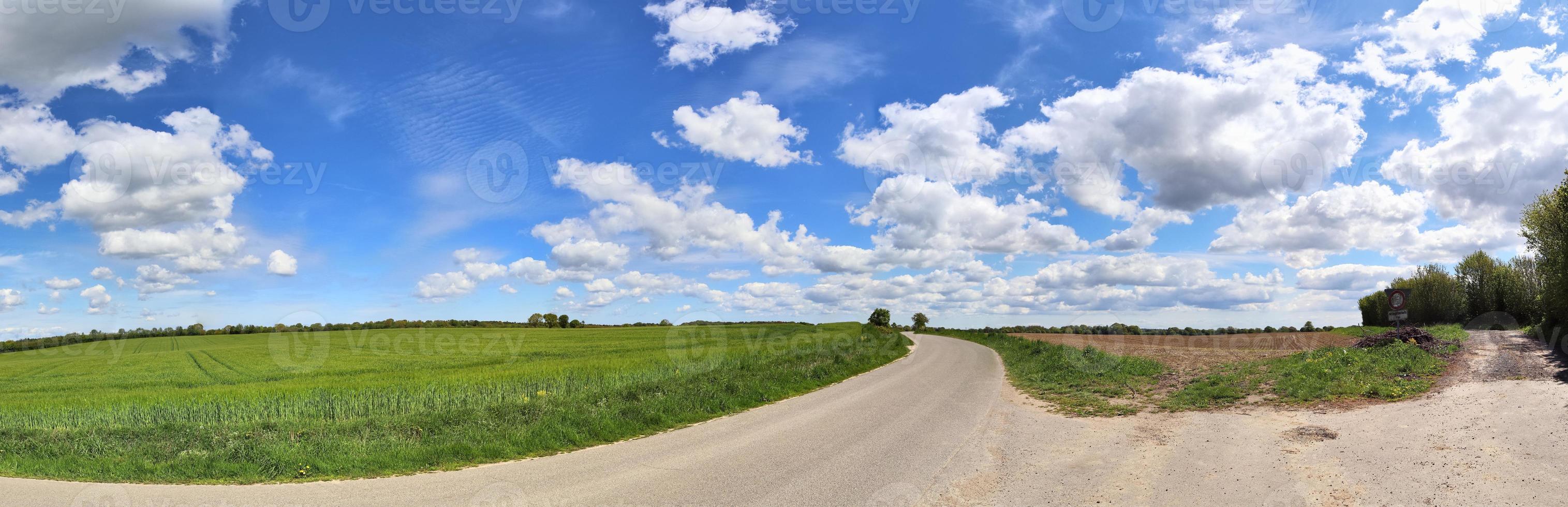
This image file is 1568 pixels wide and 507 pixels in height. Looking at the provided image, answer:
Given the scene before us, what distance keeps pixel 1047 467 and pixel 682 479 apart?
5.24 metres

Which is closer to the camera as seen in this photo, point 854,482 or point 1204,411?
point 854,482

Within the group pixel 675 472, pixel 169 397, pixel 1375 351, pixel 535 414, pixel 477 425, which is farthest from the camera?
pixel 1375 351

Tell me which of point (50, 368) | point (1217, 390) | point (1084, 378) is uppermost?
point (1217, 390)

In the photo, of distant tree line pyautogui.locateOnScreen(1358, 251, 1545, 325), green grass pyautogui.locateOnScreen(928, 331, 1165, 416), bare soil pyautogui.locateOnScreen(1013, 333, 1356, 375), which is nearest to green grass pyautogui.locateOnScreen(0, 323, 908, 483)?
green grass pyautogui.locateOnScreen(928, 331, 1165, 416)

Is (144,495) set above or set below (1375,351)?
below

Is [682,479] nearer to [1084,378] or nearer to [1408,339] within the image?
[1084,378]

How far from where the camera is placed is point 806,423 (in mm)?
13609

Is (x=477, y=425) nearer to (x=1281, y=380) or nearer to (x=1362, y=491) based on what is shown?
(x=1362, y=491)

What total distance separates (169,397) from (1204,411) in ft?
85.1

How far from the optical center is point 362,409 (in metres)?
16.0

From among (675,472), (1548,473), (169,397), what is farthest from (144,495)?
(1548,473)

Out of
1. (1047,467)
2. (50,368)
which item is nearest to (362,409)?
(1047,467)

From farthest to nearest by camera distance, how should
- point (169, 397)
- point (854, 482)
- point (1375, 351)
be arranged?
point (1375, 351)
point (169, 397)
point (854, 482)

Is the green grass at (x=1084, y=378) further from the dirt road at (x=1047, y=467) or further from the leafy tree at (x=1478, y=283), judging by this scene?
the leafy tree at (x=1478, y=283)
